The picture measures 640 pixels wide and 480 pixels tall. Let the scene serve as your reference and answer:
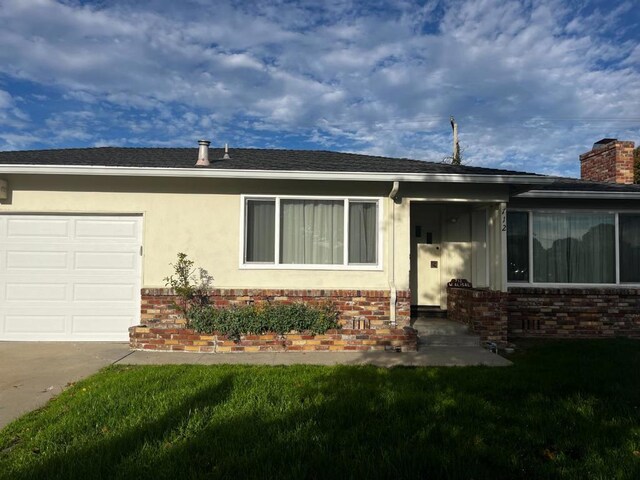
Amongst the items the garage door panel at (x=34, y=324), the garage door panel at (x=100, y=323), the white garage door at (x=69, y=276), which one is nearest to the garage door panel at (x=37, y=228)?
the white garage door at (x=69, y=276)

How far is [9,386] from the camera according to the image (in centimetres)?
545

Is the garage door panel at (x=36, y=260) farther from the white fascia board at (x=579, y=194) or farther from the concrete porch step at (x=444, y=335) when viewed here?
the white fascia board at (x=579, y=194)

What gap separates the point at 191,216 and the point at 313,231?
86.6 inches

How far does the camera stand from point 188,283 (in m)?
7.92

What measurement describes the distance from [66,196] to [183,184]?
2.10m

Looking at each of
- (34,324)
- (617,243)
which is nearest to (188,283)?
(34,324)

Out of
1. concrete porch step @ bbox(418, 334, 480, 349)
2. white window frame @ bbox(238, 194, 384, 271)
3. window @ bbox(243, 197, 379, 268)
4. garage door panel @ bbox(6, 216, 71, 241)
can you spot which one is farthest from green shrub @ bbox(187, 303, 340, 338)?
garage door panel @ bbox(6, 216, 71, 241)

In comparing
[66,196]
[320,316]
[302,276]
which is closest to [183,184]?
[66,196]

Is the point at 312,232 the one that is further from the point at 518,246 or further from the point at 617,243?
the point at 617,243

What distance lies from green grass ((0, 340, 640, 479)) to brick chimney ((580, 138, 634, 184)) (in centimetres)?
705

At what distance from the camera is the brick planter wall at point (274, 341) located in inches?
284

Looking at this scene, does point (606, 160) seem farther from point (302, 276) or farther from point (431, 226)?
point (302, 276)

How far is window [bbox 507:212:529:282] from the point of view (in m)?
9.25

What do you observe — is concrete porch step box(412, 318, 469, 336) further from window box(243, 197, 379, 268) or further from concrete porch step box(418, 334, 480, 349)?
window box(243, 197, 379, 268)
